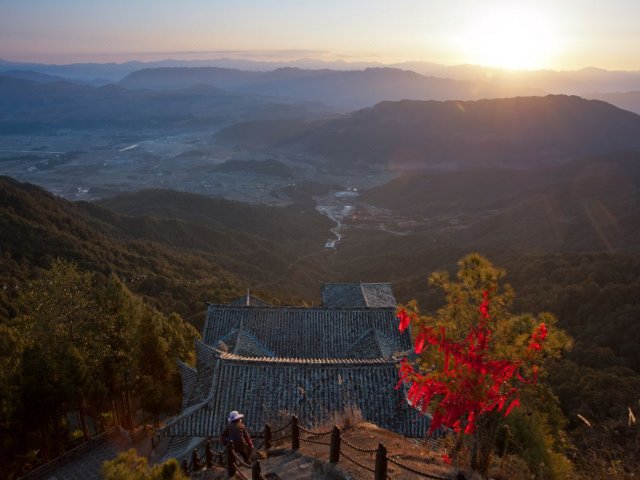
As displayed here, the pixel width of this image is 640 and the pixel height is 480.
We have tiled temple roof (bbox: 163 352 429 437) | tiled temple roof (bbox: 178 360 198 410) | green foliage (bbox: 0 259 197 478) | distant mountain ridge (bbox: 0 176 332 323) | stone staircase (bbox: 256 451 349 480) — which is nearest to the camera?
stone staircase (bbox: 256 451 349 480)

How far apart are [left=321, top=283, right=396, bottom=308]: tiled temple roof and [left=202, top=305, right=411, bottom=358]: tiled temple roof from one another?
4860mm

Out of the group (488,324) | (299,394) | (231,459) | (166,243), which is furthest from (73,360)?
(166,243)

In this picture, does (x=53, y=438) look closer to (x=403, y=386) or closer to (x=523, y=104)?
(x=403, y=386)

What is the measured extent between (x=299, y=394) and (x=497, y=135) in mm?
166326

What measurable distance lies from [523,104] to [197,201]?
126 metres

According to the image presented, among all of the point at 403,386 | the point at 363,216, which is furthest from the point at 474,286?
the point at 363,216

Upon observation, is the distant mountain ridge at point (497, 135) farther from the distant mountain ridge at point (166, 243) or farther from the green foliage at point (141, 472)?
the green foliage at point (141, 472)

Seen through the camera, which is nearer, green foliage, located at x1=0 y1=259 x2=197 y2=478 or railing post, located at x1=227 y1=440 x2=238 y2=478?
railing post, located at x1=227 y1=440 x2=238 y2=478

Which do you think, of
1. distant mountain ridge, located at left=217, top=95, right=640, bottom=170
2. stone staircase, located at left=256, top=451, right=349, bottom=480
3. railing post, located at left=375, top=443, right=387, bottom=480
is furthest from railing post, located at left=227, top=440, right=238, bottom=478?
distant mountain ridge, located at left=217, top=95, right=640, bottom=170

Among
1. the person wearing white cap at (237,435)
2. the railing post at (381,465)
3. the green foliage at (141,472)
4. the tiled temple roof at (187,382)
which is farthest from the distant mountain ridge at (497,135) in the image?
the green foliage at (141,472)

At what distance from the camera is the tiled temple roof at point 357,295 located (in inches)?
1187

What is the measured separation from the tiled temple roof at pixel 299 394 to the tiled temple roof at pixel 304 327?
5067 mm

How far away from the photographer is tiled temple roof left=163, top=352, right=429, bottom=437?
54.3ft

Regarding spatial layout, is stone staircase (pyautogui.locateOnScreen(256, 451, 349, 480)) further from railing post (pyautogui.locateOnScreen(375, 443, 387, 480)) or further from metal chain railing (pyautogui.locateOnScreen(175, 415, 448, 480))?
railing post (pyautogui.locateOnScreen(375, 443, 387, 480))
